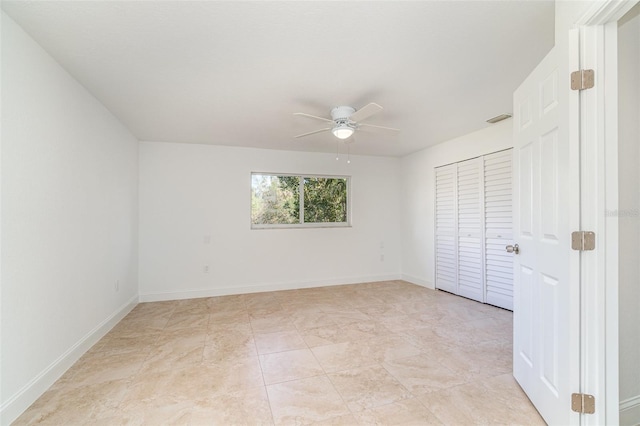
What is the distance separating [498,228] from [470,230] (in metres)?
0.44

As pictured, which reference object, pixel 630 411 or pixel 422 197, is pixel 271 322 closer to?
pixel 630 411

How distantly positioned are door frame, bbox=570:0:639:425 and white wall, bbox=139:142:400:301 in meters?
3.96

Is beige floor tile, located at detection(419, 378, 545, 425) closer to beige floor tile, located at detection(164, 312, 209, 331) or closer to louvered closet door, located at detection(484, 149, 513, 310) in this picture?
louvered closet door, located at detection(484, 149, 513, 310)

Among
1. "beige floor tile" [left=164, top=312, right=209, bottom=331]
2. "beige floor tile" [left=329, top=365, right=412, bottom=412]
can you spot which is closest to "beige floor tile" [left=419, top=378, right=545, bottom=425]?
"beige floor tile" [left=329, top=365, right=412, bottom=412]

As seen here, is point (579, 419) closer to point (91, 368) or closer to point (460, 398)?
point (460, 398)

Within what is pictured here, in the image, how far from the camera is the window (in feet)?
16.0

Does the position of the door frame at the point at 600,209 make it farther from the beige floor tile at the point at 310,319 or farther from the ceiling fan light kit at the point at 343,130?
the beige floor tile at the point at 310,319

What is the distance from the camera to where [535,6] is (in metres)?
1.60

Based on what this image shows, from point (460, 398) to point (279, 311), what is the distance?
7.71 ft

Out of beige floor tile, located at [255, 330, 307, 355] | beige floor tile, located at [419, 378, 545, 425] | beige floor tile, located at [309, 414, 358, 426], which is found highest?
beige floor tile, located at [309, 414, 358, 426]

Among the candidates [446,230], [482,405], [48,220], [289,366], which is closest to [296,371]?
[289,366]

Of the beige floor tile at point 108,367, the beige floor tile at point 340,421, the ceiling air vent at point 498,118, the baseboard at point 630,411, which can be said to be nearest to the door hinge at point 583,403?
the baseboard at point 630,411

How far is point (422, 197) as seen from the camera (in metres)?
5.05

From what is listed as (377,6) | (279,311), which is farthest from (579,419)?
(279,311)
